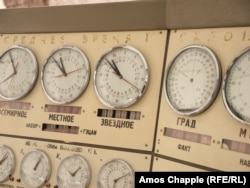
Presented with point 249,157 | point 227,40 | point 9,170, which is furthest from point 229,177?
point 9,170

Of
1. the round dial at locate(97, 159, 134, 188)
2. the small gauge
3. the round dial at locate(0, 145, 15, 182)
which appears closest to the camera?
the small gauge

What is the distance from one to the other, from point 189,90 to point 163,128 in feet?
0.62

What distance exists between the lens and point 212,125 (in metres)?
1.20

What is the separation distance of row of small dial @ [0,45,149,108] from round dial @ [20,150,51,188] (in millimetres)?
282

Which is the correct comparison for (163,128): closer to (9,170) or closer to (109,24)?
(109,24)

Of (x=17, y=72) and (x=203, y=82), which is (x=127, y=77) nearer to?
(x=203, y=82)

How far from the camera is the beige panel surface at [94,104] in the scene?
1.40m

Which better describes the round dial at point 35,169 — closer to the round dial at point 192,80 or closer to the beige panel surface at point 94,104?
the beige panel surface at point 94,104

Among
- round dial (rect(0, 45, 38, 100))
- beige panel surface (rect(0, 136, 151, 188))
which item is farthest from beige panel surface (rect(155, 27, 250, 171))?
round dial (rect(0, 45, 38, 100))

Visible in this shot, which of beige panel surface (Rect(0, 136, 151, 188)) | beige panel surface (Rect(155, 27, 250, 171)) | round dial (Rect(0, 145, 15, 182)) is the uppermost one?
beige panel surface (Rect(155, 27, 250, 171))

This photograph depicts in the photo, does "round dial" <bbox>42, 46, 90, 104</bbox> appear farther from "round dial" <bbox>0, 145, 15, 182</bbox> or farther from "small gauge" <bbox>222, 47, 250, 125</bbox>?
"small gauge" <bbox>222, 47, 250, 125</bbox>

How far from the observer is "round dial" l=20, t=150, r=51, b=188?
157 centimetres

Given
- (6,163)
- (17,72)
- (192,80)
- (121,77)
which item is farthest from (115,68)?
(6,163)

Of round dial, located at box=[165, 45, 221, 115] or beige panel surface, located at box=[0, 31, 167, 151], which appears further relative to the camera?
beige panel surface, located at box=[0, 31, 167, 151]
